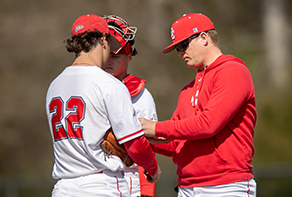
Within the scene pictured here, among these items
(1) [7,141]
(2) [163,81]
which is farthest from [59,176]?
(2) [163,81]

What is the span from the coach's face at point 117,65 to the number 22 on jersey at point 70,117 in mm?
1065

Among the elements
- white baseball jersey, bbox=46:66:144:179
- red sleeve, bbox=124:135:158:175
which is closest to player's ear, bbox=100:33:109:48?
white baseball jersey, bbox=46:66:144:179

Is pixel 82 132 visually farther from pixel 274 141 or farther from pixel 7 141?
pixel 7 141

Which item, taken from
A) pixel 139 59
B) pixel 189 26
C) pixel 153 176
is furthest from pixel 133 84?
pixel 139 59

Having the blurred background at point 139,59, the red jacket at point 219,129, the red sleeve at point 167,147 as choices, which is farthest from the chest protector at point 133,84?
the blurred background at point 139,59

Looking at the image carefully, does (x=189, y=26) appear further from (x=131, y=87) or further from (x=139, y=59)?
(x=139, y=59)

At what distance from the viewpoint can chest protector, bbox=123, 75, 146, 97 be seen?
3396 mm

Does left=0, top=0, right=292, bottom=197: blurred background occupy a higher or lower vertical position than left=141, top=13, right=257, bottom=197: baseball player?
higher

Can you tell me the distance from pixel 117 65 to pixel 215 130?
1.28m

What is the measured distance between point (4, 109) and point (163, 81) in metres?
6.18

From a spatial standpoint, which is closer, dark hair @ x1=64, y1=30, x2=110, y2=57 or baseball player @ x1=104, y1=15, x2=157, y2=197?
dark hair @ x1=64, y1=30, x2=110, y2=57

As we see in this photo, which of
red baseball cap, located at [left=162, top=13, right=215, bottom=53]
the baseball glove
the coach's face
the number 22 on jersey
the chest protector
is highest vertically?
red baseball cap, located at [left=162, top=13, right=215, bottom=53]

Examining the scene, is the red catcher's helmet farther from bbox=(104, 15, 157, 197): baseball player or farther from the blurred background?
the blurred background

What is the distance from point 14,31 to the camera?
14227mm
